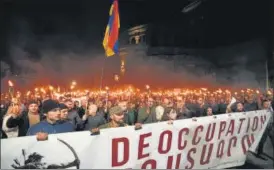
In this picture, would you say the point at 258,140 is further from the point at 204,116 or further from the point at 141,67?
the point at 141,67

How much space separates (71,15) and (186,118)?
6.13 ft

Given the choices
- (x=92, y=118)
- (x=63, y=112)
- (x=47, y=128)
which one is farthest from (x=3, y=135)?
(x=92, y=118)

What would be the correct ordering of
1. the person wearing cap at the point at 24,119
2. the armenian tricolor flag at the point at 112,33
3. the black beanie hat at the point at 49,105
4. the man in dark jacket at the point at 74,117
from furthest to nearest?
the armenian tricolor flag at the point at 112,33 < the man in dark jacket at the point at 74,117 < the black beanie hat at the point at 49,105 < the person wearing cap at the point at 24,119

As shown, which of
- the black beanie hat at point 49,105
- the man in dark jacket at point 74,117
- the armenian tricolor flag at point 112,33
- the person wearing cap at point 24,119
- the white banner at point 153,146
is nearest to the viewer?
the white banner at point 153,146

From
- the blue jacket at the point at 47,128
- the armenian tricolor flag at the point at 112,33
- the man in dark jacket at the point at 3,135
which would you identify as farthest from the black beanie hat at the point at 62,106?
the armenian tricolor flag at the point at 112,33

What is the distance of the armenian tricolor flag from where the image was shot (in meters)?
4.37

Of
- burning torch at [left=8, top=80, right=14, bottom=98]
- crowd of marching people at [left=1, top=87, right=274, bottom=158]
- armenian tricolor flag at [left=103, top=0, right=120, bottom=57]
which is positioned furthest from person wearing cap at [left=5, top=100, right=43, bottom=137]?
armenian tricolor flag at [left=103, top=0, right=120, bottom=57]

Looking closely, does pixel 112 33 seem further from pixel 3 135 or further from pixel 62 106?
pixel 3 135

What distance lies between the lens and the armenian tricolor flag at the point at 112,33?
437cm

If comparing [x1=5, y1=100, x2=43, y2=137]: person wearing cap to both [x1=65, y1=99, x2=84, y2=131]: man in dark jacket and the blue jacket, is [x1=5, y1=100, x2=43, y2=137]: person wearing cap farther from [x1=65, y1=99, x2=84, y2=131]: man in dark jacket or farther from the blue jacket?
[x1=65, y1=99, x2=84, y2=131]: man in dark jacket

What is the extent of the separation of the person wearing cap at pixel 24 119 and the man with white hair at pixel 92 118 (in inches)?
20.5

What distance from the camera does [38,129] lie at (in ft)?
13.1

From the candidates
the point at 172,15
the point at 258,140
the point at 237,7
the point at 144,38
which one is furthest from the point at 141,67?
the point at 258,140

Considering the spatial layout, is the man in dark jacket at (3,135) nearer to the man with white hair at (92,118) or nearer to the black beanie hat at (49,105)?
the black beanie hat at (49,105)
